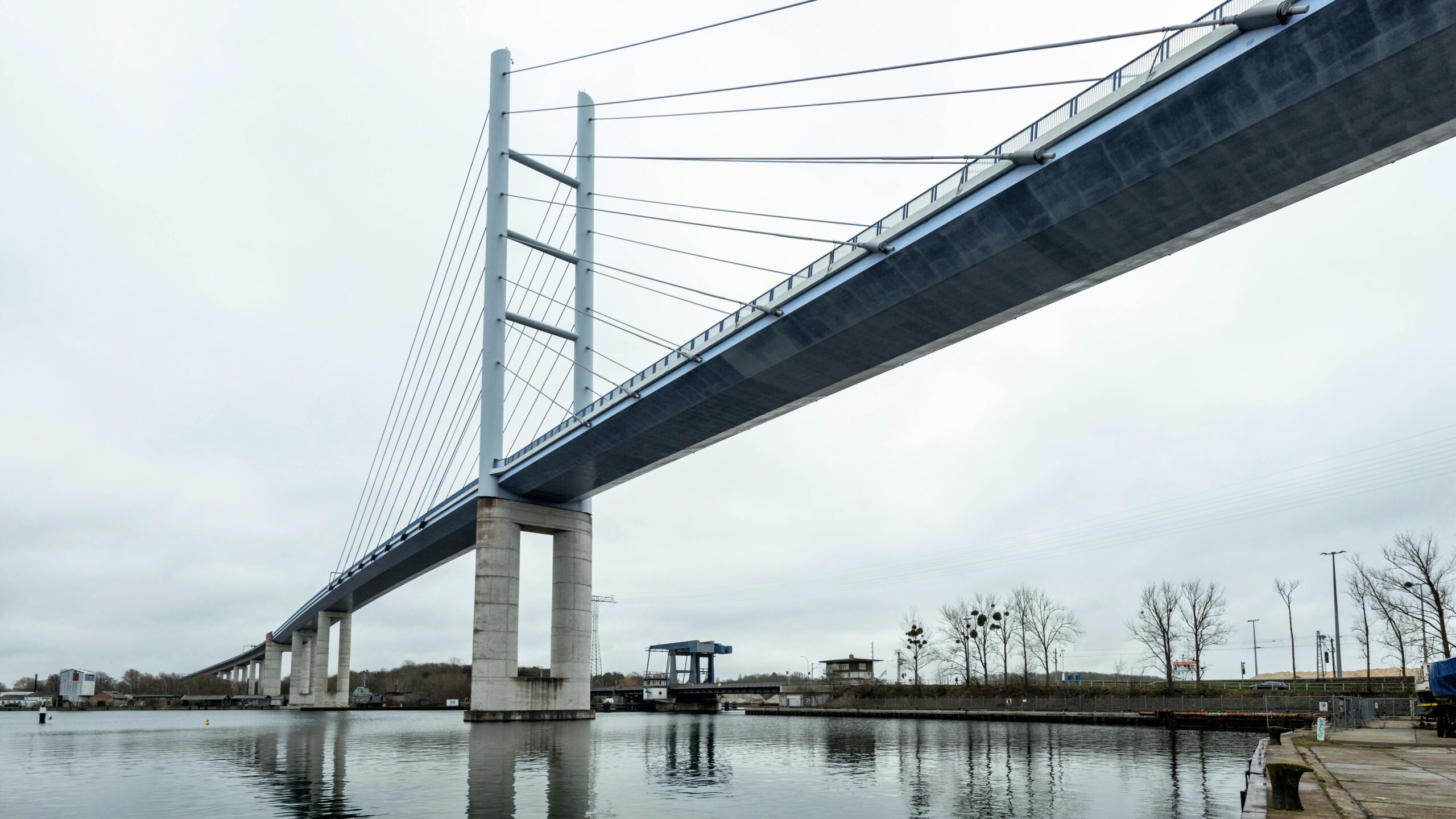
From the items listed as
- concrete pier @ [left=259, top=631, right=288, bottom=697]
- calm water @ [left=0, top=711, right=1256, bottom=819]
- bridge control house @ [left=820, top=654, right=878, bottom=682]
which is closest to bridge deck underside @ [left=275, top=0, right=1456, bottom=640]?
Answer: calm water @ [left=0, top=711, right=1256, bottom=819]

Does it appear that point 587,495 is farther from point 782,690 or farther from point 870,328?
point 782,690

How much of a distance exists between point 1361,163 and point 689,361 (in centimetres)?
2874

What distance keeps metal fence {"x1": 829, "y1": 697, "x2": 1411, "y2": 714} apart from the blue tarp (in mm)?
5126

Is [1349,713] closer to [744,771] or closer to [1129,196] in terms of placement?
[1129,196]

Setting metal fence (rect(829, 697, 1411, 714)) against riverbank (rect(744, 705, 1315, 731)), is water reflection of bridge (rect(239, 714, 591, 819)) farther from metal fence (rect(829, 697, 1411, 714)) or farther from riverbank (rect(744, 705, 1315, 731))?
riverbank (rect(744, 705, 1315, 731))

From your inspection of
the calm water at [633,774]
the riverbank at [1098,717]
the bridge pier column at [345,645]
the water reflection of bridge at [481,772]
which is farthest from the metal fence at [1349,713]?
the bridge pier column at [345,645]

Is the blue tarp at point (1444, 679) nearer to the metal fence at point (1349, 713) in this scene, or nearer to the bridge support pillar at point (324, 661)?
the metal fence at point (1349, 713)

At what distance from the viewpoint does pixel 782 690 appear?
443ft

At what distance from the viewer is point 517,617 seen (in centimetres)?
6650

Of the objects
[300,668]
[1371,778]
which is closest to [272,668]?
[300,668]

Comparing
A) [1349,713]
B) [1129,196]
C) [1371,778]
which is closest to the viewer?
[1371,778]

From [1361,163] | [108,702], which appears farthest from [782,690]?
[108,702]

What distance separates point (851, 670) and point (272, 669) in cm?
10901

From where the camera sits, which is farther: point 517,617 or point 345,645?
point 345,645
